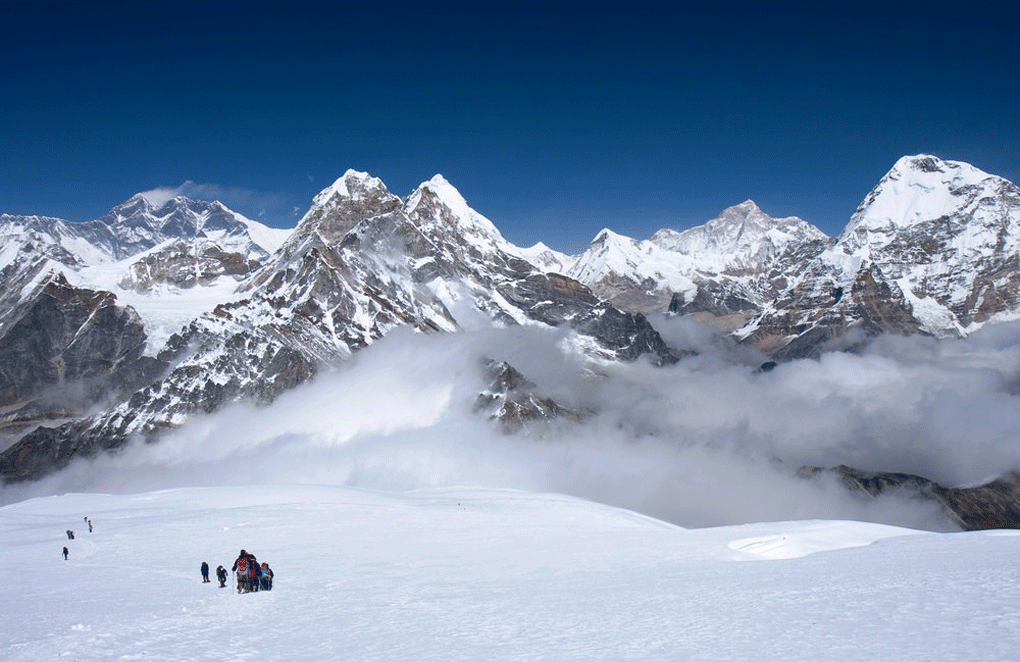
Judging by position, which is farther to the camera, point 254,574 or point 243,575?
point 254,574

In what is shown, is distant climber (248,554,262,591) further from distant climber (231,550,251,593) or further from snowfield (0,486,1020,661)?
snowfield (0,486,1020,661)

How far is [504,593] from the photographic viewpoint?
41375 millimetres

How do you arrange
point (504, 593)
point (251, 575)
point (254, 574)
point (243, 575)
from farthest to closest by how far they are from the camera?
point (254, 574)
point (251, 575)
point (243, 575)
point (504, 593)

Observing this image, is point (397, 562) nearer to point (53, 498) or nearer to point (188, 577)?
A: point (188, 577)

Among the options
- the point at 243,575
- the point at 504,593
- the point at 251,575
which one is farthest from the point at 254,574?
the point at 504,593

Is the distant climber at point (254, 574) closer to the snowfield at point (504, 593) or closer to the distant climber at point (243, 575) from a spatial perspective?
the distant climber at point (243, 575)

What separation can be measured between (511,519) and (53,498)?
197 ft

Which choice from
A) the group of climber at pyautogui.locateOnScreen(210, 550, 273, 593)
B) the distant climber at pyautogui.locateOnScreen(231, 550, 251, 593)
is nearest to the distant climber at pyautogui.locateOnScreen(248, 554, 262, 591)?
the group of climber at pyautogui.locateOnScreen(210, 550, 273, 593)

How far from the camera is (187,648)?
31.5 m

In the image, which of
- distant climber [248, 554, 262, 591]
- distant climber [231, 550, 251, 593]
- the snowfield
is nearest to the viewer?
the snowfield

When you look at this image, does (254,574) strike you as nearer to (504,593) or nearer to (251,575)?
(251,575)

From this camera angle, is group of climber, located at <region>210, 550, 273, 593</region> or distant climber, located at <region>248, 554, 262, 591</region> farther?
distant climber, located at <region>248, 554, 262, 591</region>

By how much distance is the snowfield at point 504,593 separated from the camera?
29359mm

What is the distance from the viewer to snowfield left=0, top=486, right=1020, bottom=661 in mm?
29359
